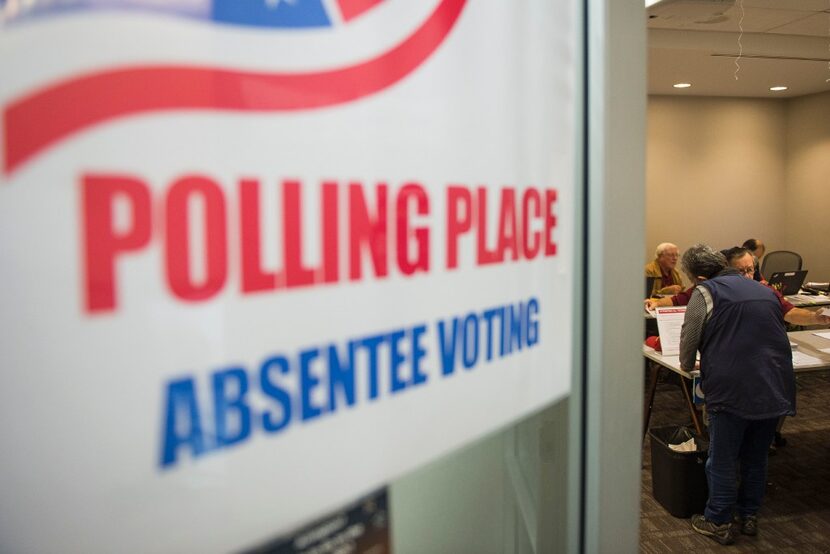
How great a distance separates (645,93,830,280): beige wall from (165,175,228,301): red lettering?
862cm

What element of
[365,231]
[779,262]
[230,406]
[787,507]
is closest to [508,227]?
[365,231]

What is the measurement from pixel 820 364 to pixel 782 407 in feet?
2.67

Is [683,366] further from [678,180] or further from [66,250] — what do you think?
[678,180]

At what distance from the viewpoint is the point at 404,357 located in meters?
0.80

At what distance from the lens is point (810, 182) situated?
9.09 metres

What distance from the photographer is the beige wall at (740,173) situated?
28.8 ft

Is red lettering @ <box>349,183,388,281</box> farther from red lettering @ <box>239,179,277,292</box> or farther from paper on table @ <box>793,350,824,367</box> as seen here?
paper on table @ <box>793,350,824,367</box>

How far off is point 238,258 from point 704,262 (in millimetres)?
3329

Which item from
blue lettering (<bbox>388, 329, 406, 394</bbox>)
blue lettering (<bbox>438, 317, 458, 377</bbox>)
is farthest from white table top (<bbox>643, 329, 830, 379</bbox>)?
blue lettering (<bbox>388, 329, 406, 394</bbox>)

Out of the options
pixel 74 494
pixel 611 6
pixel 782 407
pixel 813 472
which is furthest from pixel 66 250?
pixel 813 472

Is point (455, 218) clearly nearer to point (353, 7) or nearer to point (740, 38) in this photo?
point (353, 7)

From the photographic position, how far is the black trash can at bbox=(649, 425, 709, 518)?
3.51 m

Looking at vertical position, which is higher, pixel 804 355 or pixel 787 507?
pixel 804 355

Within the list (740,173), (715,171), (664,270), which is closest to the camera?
(664,270)
